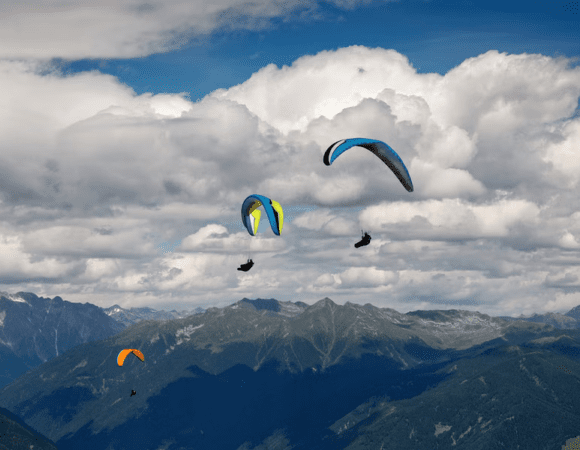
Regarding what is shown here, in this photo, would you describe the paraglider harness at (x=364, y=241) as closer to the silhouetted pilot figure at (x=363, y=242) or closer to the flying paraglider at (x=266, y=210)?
the silhouetted pilot figure at (x=363, y=242)

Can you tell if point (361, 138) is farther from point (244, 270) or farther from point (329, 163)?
point (244, 270)

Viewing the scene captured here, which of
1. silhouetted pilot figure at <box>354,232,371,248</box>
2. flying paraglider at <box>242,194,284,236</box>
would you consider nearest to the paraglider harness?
silhouetted pilot figure at <box>354,232,371,248</box>

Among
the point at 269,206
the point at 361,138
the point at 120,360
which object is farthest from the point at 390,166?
the point at 120,360

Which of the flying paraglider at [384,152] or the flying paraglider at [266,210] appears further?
the flying paraglider at [266,210]

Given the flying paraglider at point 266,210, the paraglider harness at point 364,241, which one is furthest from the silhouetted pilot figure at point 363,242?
the flying paraglider at point 266,210

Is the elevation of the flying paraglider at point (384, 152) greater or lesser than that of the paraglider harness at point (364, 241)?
greater

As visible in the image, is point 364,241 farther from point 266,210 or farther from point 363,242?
point 266,210

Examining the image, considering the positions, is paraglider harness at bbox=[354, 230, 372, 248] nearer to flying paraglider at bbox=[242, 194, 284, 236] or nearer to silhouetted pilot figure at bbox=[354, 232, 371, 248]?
silhouetted pilot figure at bbox=[354, 232, 371, 248]

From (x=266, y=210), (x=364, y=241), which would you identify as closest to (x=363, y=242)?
(x=364, y=241)
